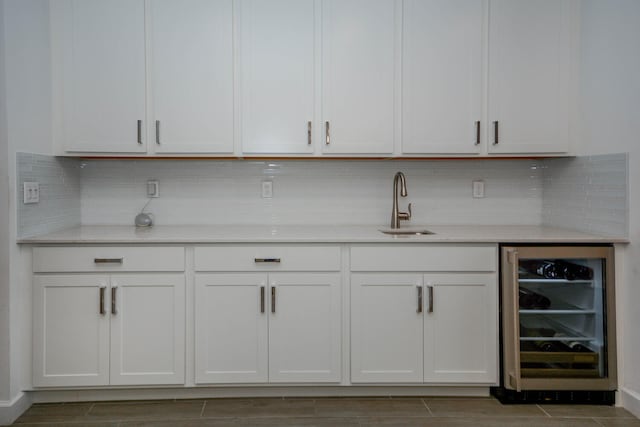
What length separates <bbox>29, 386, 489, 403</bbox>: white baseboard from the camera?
263 cm

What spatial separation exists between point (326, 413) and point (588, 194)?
6.03 ft

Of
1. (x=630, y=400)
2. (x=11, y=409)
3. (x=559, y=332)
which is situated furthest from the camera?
(x=559, y=332)

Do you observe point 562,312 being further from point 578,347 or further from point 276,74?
point 276,74

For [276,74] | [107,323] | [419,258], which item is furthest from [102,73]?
[419,258]

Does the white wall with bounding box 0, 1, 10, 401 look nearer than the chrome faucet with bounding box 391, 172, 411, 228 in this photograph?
Yes

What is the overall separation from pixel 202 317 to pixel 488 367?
1.48 meters

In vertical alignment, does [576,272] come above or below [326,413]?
above

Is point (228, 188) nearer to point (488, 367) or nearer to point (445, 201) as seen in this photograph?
point (445, 201)

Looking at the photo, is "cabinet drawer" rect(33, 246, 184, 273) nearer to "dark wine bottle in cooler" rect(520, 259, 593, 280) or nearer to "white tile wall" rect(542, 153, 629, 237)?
"dark wine bottle in cooler" rect(520, 259, 593, 280)

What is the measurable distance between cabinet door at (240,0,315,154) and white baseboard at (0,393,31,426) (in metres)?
1.67

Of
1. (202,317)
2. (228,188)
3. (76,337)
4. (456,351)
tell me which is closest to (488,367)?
(456,351)

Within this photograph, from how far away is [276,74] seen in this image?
9.22 ft

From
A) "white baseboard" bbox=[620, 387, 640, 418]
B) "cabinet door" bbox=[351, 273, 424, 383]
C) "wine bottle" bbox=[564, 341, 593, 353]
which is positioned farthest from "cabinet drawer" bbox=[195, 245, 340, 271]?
"white baseboard" bbox=[620, 387, 640, 418]

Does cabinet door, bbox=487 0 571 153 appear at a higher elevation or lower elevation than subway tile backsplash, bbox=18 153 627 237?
higher
